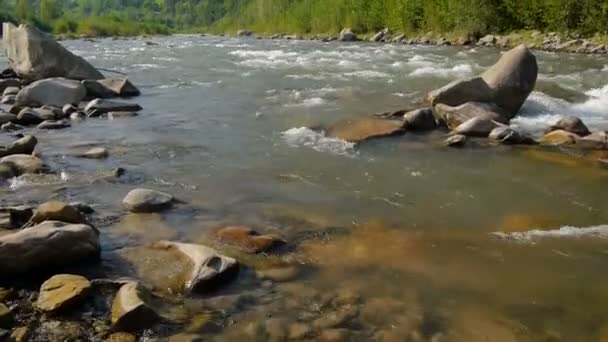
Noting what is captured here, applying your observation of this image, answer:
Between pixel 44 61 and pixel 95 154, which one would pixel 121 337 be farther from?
pixel 44 61

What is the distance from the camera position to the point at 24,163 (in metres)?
9.38

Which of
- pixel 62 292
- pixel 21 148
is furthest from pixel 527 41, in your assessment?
pixel 62 292

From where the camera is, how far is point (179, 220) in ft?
24.0

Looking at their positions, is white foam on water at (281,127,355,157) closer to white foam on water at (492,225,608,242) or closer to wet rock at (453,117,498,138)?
wet rock at (453,117,498,138)

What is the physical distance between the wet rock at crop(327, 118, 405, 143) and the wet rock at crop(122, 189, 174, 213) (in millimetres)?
4861

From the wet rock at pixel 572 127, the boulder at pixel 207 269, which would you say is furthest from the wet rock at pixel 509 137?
the boulder at pixel 207 269

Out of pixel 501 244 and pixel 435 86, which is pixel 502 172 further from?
pixel 435 86

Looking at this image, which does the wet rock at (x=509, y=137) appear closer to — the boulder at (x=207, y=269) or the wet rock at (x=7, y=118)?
the boulder at (x=207, y=269)

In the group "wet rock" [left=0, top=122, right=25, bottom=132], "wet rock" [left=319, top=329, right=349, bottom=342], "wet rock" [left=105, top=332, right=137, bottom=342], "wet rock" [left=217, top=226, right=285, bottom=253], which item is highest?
"wet rock" [left=105, top=332, right=137, bottom=342]

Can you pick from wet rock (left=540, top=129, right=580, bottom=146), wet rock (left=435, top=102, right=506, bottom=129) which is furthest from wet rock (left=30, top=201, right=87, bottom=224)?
wet rock (left=540, top=129, right=580, bottom=146)

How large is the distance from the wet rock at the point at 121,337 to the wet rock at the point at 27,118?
10.5m

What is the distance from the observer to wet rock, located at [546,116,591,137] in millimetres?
11766

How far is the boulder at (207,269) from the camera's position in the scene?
18.2 feet

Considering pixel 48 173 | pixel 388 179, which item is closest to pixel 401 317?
pixel 388 179
